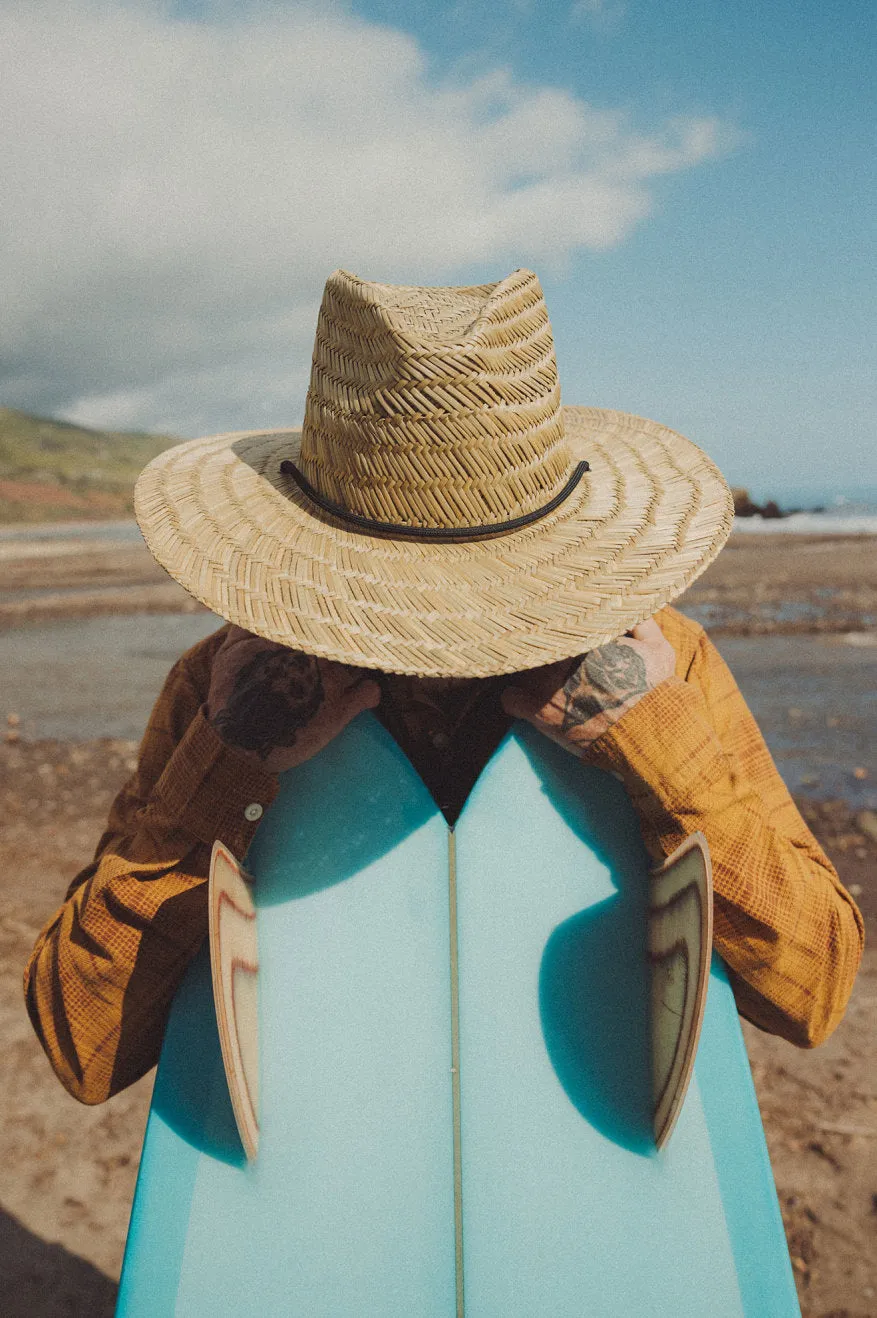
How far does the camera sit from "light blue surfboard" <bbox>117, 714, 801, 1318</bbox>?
1.18 m

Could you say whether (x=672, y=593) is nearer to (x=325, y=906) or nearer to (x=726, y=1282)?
(x=325, y=906)

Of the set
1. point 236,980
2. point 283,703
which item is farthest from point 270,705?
point 236,980

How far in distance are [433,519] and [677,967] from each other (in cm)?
75

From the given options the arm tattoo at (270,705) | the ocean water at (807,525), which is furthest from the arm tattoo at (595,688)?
the ocean water at (807,525)

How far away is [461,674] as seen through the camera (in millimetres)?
1180

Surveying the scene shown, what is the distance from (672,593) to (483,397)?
409 millimetres

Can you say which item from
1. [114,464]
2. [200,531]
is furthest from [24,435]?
[200,531]

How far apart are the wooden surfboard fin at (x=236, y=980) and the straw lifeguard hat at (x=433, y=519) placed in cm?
35

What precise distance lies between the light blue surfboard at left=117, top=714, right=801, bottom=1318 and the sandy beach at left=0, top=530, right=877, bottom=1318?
74.3 inches

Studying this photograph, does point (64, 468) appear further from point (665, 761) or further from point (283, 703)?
point (665, 761)

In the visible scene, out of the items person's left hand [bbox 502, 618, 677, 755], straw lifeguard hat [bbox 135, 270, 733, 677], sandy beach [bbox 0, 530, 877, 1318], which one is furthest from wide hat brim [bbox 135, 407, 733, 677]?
sandy beach [bbox 0, 530, 877, 1318]

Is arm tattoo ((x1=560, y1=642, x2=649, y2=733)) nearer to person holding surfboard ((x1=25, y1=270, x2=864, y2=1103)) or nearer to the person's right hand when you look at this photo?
person holding surfboard ((x1=25, y1=270, x2=864, y2=1103))

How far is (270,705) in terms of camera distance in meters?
1.36

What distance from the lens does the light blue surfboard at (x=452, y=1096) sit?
3.87ft
